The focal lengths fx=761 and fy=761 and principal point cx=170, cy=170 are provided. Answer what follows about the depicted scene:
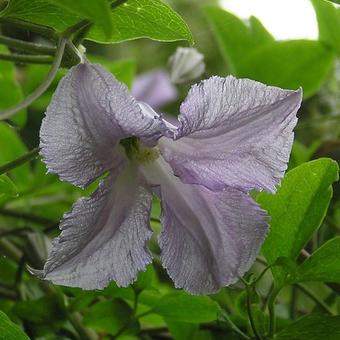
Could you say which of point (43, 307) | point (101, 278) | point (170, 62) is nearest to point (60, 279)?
point (101, 278)

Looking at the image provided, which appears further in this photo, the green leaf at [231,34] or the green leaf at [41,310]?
the green leaf at [231,34]

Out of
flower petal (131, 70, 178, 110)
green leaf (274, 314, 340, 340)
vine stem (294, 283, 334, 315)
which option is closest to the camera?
green leaf (274, 314, 340, 340)

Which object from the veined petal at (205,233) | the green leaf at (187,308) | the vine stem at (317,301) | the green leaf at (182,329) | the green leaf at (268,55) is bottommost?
the vine stem at (317,301)

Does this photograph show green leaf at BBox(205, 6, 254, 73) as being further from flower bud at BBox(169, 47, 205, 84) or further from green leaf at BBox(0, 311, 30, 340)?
green leaf at BBox(0, 311, 30, 340)

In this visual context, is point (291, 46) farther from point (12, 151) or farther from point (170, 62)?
point (12, 151)

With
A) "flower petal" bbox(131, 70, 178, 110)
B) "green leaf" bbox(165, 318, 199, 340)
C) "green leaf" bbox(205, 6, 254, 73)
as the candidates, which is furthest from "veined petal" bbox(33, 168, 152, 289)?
"flower petal" bbox(131, 70, 178, 110)

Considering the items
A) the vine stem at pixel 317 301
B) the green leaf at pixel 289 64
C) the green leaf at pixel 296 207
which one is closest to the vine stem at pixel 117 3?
the green leaf at pixel 296 207

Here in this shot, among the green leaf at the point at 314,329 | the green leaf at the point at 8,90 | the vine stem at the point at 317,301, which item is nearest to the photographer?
the green leaf at the point at 314,329

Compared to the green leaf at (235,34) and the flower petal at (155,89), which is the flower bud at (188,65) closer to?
the green leaf at (235,34)
